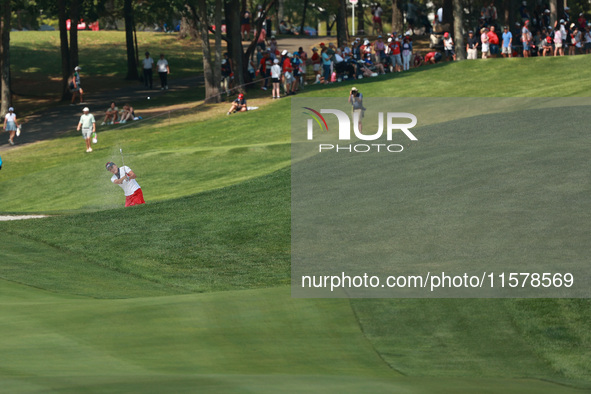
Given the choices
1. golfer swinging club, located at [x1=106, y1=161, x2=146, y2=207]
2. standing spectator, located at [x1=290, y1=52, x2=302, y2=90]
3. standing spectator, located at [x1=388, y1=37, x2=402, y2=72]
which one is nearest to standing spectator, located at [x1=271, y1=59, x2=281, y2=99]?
standing spectator, located at [x1=290, y1=52, x2=302, y2=90]

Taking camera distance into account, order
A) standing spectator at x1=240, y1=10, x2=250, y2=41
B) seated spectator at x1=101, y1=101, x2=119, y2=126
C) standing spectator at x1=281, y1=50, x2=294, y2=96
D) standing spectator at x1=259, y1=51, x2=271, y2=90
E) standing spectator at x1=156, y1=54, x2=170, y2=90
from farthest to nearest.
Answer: standing spectator at x1=240, y1=10, x2=250, y2=41
standing spectator at x1=156, y1=54, x2=170, y2=90
standing spectator at x1=259, y1=51, x2=271, y2=90
standing spectator at x1=281, y1=50, x2=294, y2=96
seated spectator at x1=101, y1=101, x2=119, y2=126

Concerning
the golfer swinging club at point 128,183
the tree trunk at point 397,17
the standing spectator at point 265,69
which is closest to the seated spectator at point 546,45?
the tree trunk at point 397,17

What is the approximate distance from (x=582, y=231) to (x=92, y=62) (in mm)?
53605

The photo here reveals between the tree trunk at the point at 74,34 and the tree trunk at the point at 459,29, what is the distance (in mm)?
21389

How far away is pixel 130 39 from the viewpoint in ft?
185

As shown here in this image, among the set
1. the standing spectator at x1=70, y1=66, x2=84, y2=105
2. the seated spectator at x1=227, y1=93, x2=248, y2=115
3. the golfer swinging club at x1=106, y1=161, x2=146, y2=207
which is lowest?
the golfer swinging club at x1=106, y1=161, x2=146, y2=207

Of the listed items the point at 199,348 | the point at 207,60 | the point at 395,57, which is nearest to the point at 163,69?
the point at 207,60

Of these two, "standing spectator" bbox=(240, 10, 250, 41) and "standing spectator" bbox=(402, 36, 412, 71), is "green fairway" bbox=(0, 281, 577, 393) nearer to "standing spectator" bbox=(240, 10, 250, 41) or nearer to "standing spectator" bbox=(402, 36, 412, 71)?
"standing spectator" bbox=(402, 36, 412, 71)

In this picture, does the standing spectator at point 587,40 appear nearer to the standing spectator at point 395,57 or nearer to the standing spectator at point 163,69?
the standing spectator at point 395,57

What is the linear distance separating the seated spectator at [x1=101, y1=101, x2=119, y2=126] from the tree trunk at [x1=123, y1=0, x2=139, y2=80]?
1318 cm

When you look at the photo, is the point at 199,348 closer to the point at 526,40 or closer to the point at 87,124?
the point at 87,124

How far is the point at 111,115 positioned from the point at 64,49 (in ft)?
28.1

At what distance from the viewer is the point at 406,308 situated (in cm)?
1216

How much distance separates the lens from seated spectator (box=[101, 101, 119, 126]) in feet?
142
